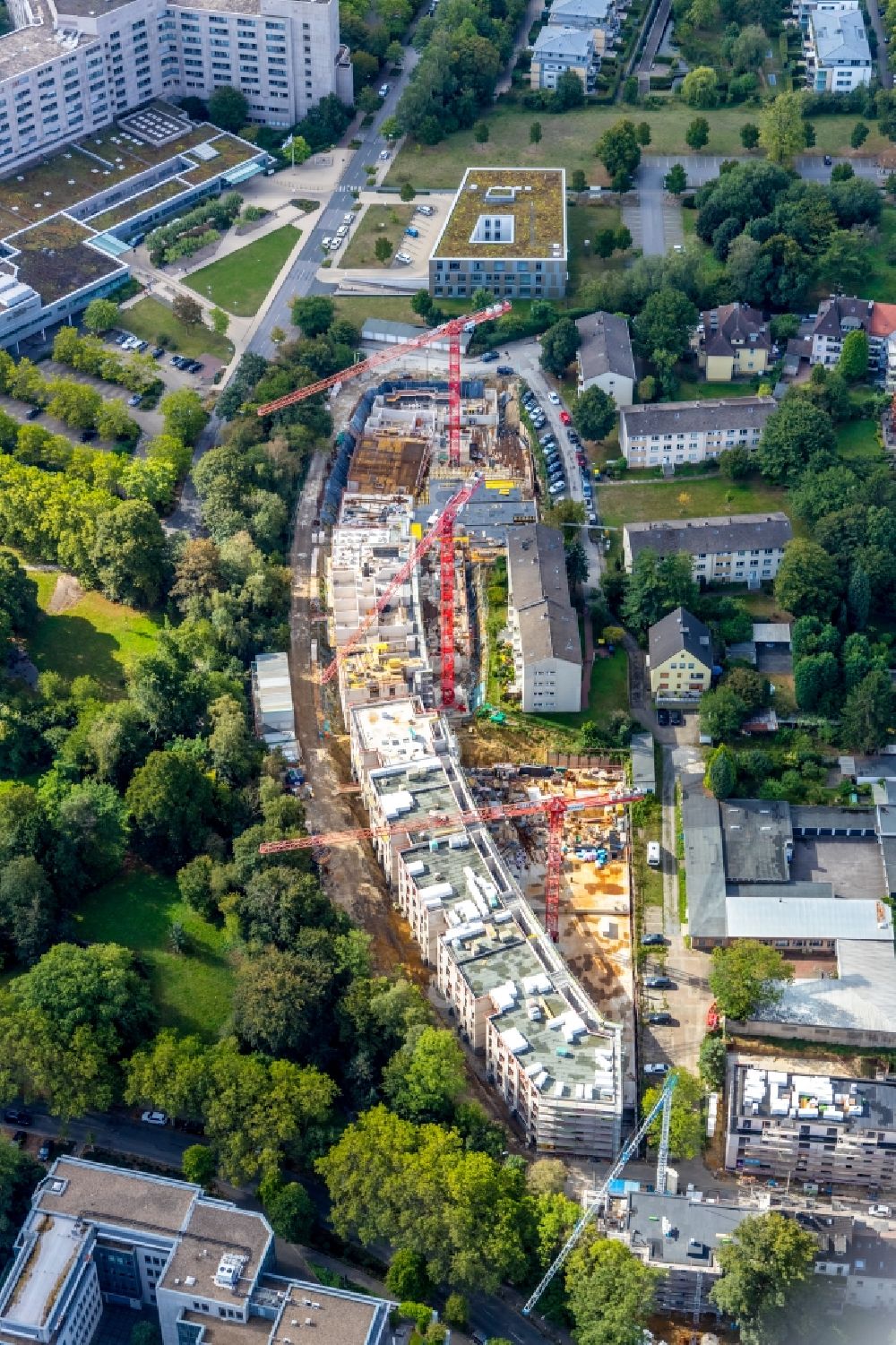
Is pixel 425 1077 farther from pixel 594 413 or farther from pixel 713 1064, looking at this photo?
pixel 594 413

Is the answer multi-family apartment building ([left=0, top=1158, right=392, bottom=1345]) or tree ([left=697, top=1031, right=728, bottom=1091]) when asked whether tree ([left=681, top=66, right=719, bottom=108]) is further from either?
multi-family apartment building ([left=0, top=1158, right=392, bottom=1345])

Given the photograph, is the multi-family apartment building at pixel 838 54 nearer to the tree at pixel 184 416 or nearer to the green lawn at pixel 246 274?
the green lawn at pixel 246 274

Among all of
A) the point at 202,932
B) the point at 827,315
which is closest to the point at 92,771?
the point at 202,932

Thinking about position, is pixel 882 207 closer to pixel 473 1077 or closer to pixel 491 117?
pixel 491 117

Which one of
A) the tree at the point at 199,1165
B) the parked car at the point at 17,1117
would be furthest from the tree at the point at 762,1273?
the parked car at the point at 17,1117

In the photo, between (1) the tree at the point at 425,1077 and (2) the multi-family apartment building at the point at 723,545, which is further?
(2) the multi-family apartment building at the point at 723,545

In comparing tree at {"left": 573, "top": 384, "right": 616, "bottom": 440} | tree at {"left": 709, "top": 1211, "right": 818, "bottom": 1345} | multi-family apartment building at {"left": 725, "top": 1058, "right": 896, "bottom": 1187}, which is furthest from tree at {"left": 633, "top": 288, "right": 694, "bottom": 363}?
tree at {"left": 709, "top": 1211, "right": 818, "bottom": 1345}

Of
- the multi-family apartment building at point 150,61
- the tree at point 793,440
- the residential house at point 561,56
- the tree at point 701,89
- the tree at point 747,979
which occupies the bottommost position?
the tree at point 747,979
